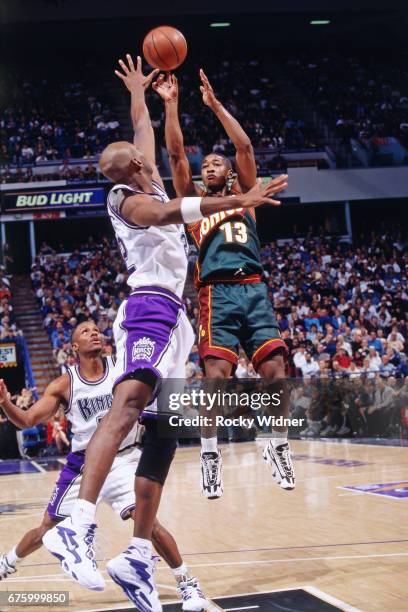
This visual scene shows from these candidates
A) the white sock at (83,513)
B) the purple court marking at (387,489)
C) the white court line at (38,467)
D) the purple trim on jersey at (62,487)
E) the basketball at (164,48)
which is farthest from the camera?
the white court line at (38,467)

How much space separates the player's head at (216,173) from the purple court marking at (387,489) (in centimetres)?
440

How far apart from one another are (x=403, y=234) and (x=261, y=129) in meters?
5.31

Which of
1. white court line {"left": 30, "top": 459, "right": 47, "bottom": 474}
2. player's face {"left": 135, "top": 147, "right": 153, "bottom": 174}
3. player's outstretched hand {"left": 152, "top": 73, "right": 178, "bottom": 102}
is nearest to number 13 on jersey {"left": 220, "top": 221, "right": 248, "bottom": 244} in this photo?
player's outstretched hand {"left": 152, "top": 73, "right": 178, "bottom": 102}

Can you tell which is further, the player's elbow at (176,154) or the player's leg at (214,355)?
the player's elbow at (176,154)

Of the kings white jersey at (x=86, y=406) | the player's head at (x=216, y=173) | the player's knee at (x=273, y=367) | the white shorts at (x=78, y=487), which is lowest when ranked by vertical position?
the white shorts at (x=78, y=487)

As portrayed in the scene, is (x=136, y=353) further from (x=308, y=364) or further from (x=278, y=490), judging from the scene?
(x=308, y=364)

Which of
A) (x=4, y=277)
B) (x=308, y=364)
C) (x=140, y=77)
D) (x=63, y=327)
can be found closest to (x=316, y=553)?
(x=140, y=77)

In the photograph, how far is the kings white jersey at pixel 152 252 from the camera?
4156 mm

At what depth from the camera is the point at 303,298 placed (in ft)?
60.1

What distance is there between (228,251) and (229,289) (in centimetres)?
25

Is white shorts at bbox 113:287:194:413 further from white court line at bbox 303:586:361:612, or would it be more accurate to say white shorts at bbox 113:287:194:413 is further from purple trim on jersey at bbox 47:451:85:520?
white court line at bbox 303:586:361:612

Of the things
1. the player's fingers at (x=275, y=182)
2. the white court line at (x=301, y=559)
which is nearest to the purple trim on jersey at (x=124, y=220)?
the player's fingers at (x=275, y=182)

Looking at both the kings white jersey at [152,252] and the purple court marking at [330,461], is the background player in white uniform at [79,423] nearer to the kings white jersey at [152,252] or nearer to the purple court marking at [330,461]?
the kings white jersey at [152,252]

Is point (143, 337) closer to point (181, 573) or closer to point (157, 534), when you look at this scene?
point (157, 534)
